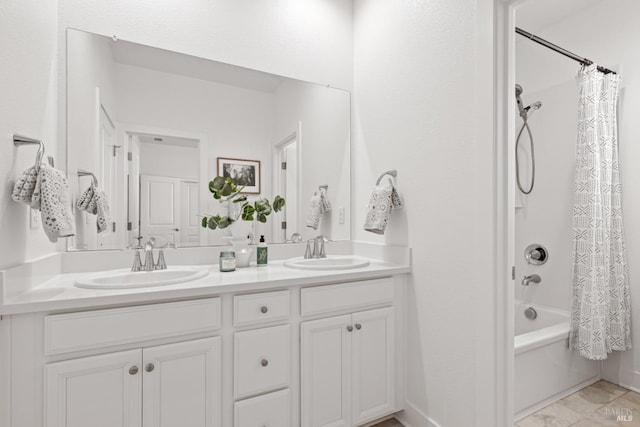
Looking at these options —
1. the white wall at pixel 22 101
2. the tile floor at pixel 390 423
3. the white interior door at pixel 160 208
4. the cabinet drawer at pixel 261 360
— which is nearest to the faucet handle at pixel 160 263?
the white interior door at pixel 160 208

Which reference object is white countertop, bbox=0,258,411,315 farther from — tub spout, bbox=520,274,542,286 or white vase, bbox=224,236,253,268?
tub spout, bbox=520,274,542,286

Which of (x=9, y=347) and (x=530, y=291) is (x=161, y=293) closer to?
(x=9, y=347)

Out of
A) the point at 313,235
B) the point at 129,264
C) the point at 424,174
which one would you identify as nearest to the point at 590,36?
the point at 424,174

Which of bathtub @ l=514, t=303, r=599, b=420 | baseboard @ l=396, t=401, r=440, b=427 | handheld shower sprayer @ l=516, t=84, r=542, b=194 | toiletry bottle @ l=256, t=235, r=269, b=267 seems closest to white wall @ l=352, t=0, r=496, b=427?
baseboard @ l=396, t=401, r=440, b=427

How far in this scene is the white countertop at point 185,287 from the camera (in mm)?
1103

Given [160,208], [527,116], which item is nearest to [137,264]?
[160,208]

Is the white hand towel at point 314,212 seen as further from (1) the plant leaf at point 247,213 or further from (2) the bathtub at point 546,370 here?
(2) the bathtub at point 546,370

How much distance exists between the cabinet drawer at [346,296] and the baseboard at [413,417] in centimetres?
58

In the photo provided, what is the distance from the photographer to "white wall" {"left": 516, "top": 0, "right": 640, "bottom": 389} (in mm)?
2152

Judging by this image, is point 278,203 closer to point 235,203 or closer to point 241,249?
point 235,203

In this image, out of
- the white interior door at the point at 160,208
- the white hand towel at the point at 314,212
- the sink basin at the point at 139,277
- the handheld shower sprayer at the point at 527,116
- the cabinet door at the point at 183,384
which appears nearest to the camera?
the cabinet door at the point at 183,384

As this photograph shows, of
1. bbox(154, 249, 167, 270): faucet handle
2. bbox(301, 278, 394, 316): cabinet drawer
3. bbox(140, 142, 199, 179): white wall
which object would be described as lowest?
bbox(301, 278, 394, 316): cabinet drawer

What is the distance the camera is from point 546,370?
1.98 meters

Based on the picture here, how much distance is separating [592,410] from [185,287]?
2.36 metres
